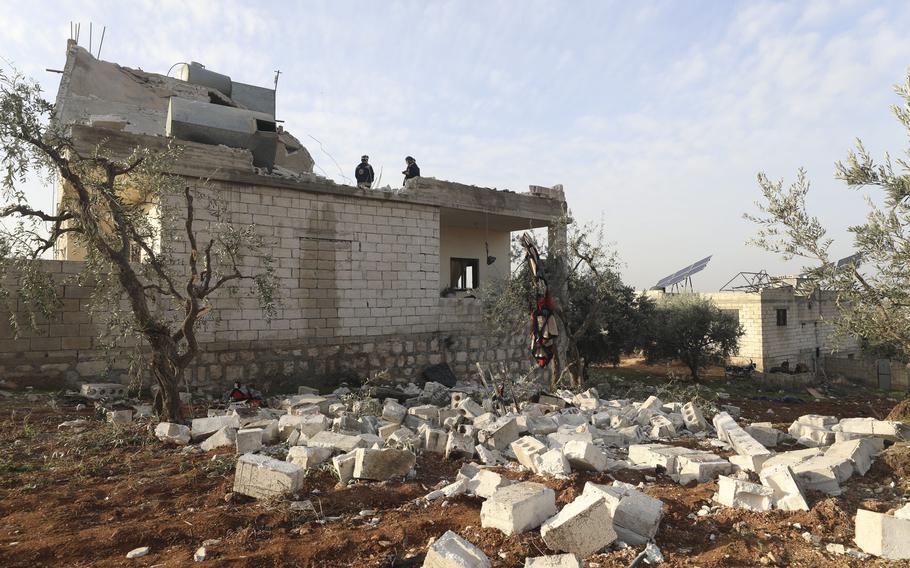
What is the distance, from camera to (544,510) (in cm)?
372

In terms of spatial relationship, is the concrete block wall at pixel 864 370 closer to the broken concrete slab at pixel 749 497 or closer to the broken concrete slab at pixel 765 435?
the broken concrete slab at pixel 765 435

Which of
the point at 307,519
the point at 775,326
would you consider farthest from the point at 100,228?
the point at 775,326

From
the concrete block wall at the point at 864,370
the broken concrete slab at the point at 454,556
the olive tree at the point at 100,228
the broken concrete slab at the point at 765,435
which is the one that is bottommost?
the concrete block wall at the point at 864,370

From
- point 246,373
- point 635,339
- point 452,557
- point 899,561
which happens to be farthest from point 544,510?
point 635,339

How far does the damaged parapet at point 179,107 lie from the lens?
10688 mm

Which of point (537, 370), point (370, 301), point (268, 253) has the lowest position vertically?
point (537, 370)

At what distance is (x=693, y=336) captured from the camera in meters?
18.8

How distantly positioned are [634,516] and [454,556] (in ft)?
4.42

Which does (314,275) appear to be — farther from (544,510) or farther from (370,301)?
(544,510)

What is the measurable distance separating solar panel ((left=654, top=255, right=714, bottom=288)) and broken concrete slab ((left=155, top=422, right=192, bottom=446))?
86.3 ft

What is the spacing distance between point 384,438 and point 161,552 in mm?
2809

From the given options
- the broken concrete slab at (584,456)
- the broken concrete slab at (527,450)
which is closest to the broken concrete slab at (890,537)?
the broken concrete slab at (584,456)

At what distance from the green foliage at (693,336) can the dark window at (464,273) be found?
6218 mm

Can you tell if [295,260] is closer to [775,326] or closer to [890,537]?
[890,537]
